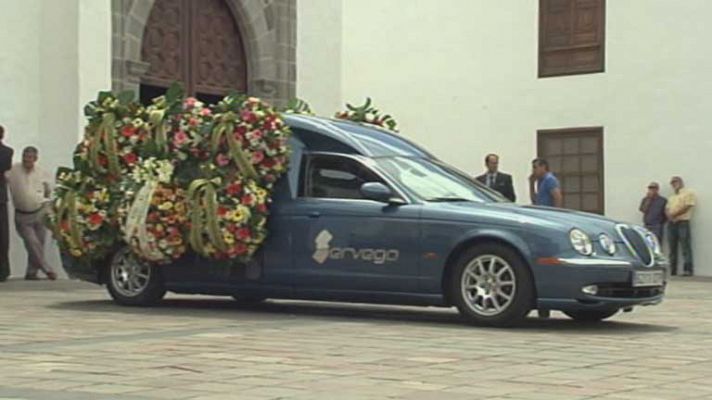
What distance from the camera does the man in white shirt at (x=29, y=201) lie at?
57.6ft

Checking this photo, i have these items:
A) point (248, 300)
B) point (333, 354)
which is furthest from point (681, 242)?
point (333, 354)

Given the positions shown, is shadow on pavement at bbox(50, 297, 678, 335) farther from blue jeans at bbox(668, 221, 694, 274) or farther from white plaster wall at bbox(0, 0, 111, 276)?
blue jeans at bbox(668, 221, 694, 274)

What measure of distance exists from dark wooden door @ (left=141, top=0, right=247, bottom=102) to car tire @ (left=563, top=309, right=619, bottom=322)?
851 centimetres

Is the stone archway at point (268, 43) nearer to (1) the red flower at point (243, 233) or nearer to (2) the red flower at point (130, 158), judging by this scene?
(2) the red flower at point (130, 158)

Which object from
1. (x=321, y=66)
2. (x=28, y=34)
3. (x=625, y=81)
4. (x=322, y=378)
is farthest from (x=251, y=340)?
(x=625, y=81)

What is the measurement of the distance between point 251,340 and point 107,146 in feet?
12.2

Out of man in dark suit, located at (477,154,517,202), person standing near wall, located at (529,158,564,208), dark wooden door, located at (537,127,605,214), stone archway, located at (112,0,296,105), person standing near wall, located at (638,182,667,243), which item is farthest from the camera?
dark wooden door, located at (537,127,605,214)

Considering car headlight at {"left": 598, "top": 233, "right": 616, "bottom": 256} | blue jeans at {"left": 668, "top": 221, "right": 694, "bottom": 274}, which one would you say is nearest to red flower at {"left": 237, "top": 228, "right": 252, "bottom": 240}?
car headlight at {"left": 598, "top": 233, "right": 616, "bottom": 256}

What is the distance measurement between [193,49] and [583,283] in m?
9.91

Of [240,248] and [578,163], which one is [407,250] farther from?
[578,163]

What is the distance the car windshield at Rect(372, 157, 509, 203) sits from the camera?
12.1 meters

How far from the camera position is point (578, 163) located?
26688 millimetres

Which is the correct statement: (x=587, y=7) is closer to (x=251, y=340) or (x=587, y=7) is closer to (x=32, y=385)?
(x=251, y=340)

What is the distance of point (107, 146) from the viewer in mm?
13234
